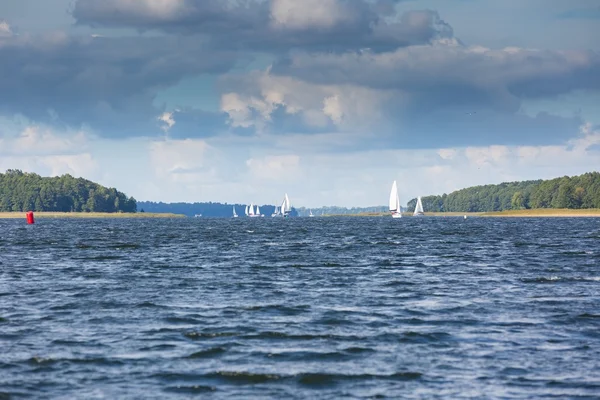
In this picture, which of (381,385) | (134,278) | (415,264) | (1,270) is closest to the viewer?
(381,385)

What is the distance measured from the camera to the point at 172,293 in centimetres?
4212

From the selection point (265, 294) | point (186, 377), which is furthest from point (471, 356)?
point (265, 294)

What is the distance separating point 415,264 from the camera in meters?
63.1

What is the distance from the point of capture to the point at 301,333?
1163 inches

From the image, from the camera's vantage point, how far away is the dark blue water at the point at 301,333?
868 inches

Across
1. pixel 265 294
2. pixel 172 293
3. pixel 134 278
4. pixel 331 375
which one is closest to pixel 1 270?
pixel 134 278

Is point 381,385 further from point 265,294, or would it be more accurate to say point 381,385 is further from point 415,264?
point 415,264

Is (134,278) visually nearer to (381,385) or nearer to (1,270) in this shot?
(1,270)

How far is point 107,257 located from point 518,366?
2075 inches

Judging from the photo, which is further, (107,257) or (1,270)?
(107,257)

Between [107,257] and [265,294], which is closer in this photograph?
[265,294]

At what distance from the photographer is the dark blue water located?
868 inches

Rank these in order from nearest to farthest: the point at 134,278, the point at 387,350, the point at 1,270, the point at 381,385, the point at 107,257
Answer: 1. the point at 381,385
2. the point at 387,350
3. the point at 134,278
4. the point at 1,270
5. the point at 107,257

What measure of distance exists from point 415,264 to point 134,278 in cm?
2224
